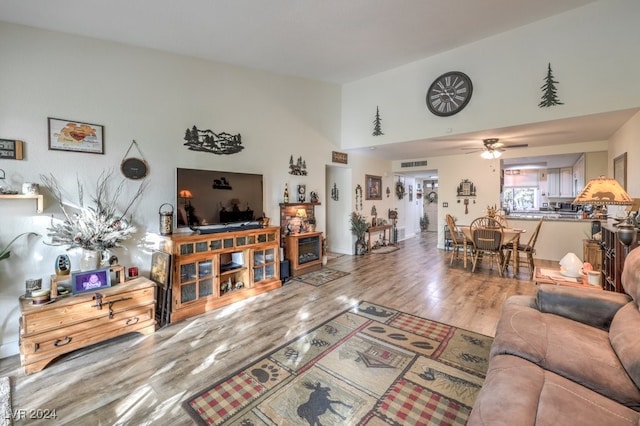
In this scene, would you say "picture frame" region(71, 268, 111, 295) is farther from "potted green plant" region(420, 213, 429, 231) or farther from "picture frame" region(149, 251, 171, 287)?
"potted green plant" region(420, 213, 429, 231)

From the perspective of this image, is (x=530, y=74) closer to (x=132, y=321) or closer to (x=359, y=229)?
(x=359, y=229)

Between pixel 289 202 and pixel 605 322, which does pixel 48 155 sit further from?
pixel 605 322

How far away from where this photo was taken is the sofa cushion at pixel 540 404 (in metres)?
1.12

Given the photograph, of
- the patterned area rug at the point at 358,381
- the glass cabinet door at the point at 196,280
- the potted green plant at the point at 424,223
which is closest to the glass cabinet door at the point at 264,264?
Result: the glass cabinet door at the point at 196,280

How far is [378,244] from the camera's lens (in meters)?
7.31

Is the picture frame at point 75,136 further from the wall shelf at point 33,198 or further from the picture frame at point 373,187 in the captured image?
the picture frame at point 373,187

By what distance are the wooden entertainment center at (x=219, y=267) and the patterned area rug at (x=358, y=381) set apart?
1344mm

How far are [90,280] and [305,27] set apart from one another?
357 cm

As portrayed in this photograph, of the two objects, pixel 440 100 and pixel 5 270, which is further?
pixel 440 100

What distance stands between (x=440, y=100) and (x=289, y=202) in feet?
10.0

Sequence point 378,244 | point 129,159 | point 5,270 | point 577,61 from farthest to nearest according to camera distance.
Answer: point 378,244, point 577,61, point 129,159, point 5,270

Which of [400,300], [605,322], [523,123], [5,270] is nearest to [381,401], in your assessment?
[605,322]

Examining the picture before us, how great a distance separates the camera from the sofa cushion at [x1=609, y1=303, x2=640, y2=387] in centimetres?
136

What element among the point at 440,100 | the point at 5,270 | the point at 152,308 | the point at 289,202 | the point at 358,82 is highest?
the point at 358,82
